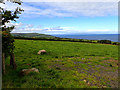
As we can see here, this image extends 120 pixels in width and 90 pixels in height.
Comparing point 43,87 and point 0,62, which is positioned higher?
point 0,62

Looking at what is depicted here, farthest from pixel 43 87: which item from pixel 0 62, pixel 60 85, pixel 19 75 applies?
pixel 0 62

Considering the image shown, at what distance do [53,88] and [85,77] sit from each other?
3834 mm

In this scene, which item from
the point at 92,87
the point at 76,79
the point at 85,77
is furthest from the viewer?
the point at 85,77

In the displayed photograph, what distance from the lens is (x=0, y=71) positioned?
872cm

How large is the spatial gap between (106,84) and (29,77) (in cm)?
688

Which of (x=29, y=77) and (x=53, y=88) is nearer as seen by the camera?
(x=53, y=88)

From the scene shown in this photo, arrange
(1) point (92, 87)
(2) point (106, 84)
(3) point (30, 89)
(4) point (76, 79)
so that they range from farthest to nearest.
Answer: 1. (4) point (76, 79)
2. (2) point (106, 84)
3. (1) point (92, 87)
4. (3) point (30, 89)

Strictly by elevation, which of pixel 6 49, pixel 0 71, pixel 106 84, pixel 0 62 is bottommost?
pixel 106 84

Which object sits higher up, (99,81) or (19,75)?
(19,75)

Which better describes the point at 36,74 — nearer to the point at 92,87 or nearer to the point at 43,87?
the point at 43,87

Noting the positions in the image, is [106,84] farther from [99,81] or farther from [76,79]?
[76,79]

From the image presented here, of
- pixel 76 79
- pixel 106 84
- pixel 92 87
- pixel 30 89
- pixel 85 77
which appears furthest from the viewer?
pixel 85 77

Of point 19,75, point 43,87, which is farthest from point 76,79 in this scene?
point 19,75

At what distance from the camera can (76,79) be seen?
29.8ft
